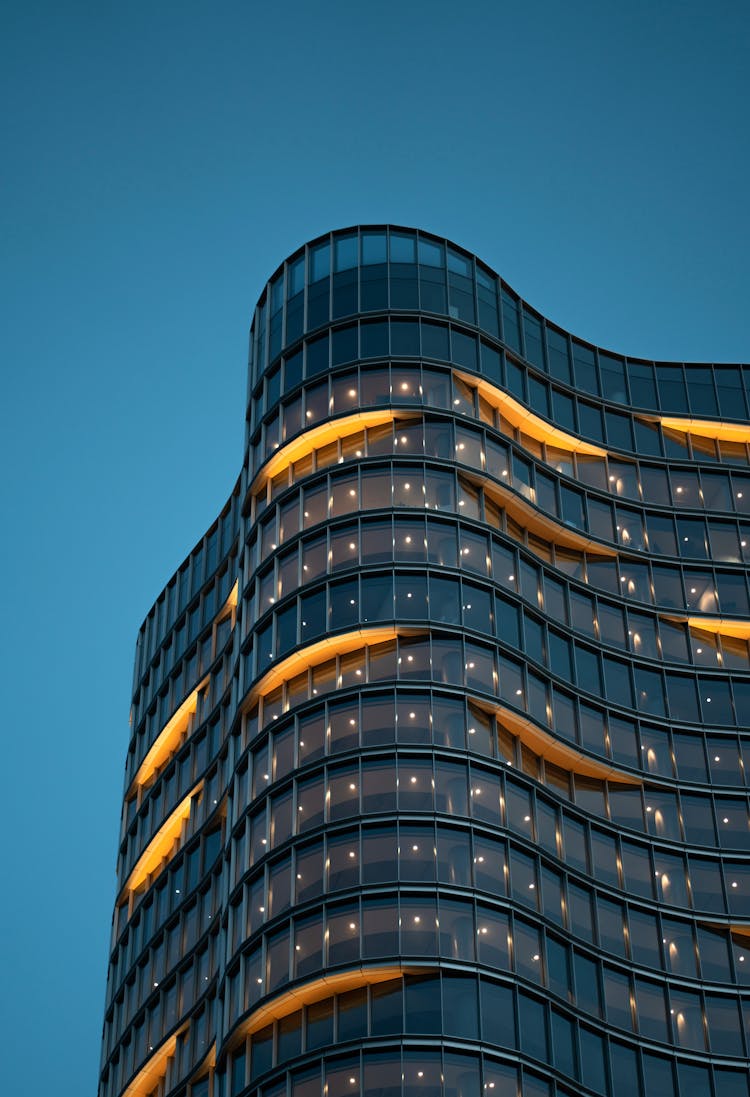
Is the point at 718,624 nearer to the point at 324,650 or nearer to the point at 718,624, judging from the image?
the point at 718,624

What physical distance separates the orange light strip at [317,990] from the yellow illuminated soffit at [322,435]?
20.3 m

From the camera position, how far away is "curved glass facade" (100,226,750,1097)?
5444 centimetres

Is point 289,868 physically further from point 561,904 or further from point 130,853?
point 130,853

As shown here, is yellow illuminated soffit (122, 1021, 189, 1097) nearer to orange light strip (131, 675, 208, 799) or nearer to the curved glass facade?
the curved glass facade

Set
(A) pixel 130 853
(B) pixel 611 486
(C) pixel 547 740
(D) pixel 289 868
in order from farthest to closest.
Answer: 1. (A) pixel 130 853
2. (B) pixel 611 486
3. (C) pixel 547 740
4. (D) pixel 289 868

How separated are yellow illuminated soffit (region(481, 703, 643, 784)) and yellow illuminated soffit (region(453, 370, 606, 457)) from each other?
13410mm

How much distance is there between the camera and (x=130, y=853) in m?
78.9

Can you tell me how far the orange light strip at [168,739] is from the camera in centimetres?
7581

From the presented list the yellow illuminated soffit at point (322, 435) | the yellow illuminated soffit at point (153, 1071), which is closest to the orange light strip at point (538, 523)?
the yellow illuminated soffit at point (322, 435)

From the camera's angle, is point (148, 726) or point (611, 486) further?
point (148, 726)

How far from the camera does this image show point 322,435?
65.9 meters

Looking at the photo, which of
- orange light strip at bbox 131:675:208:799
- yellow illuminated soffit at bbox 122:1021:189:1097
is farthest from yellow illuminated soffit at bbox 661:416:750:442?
yellow illuminated soffit at bbox 122:1021:189:1097

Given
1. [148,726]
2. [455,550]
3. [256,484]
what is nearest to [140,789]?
[148,726]

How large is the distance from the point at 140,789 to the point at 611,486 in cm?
2452
